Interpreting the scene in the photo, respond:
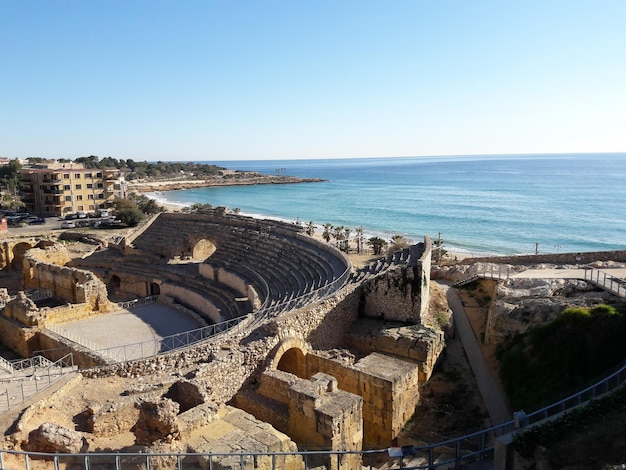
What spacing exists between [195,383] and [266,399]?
2.30 meters

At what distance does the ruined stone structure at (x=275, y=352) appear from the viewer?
10102 mm

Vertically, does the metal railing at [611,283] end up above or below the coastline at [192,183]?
below

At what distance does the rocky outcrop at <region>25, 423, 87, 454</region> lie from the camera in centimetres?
874

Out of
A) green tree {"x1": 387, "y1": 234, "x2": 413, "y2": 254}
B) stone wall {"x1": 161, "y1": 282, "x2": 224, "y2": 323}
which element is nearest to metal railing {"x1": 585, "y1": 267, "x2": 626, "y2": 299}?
stone wall {"x1": 161, "y1": 282, "x2": 224, "y2": 323}

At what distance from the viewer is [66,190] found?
55969 millimetres

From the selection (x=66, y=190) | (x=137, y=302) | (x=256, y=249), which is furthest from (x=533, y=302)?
(x=66, y=190)

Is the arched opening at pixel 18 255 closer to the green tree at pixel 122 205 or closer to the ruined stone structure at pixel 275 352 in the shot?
the ruined stone structure at pixel 275 352

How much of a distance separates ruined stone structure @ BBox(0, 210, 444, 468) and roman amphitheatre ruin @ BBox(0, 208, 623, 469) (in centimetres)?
5

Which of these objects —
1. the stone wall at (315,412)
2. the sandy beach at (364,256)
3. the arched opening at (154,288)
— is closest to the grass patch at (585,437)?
the stone wall at (315,412)

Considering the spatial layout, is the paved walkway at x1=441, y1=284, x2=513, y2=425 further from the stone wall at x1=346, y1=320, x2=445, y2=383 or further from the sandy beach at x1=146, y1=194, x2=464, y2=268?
the sandy beach at x1=146, y1=194, x2=464, y2=268

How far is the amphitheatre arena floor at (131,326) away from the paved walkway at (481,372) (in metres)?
12.5

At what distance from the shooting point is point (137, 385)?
11.5 meters

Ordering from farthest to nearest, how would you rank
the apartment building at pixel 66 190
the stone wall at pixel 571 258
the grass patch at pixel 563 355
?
the apartment building at pixel 66 190
the stone wall at pixel 571 258
the grass patch at pixel 563 355

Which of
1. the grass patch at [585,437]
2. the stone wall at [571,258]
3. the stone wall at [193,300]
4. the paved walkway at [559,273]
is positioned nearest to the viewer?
the grass patch at [585,437]
